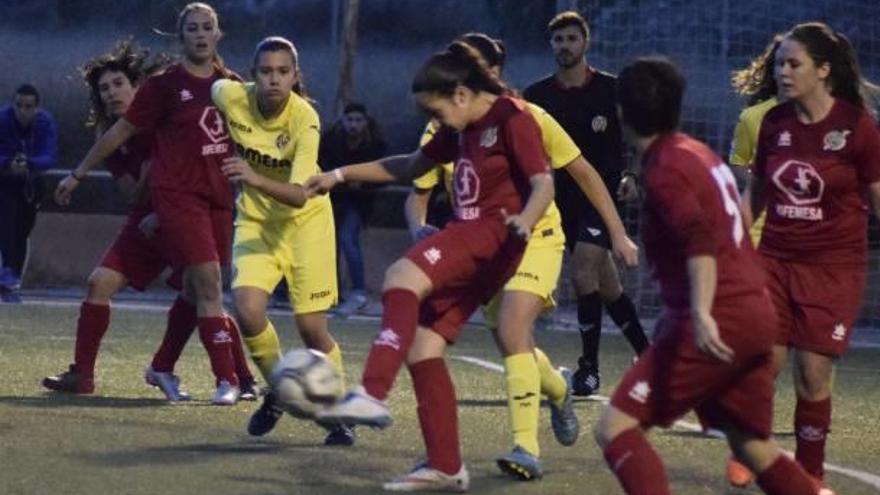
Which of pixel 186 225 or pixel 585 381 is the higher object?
pixel 186 225

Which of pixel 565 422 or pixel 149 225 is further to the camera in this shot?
pixel 149 225

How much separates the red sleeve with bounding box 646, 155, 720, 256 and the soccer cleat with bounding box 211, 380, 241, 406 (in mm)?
4580

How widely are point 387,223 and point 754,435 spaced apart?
52.4 feet

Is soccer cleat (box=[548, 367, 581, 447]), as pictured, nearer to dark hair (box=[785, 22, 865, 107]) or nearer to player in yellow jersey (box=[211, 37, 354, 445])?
player in yellow jersey (box=[211, 37, 354, 445])

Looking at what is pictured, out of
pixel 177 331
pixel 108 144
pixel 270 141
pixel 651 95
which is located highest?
pixel 651 95

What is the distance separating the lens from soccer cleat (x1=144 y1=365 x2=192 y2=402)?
454 inches

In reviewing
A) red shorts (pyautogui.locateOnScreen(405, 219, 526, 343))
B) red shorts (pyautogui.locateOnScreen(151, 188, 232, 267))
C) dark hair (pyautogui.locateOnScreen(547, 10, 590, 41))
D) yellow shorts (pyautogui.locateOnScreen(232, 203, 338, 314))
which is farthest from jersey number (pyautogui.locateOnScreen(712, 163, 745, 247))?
dark hair (pyautogui.locateOnScreen(547, 10, 590, 41))

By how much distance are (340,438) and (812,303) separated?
83.4 inches

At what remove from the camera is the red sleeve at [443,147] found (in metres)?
8.87

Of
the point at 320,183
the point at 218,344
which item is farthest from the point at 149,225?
the point at 320,183

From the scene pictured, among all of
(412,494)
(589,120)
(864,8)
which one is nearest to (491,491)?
(412,494)

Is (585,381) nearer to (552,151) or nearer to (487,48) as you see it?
(487,48)

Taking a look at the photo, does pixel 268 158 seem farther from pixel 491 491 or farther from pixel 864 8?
pixel 864 8

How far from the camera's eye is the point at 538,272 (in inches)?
360
